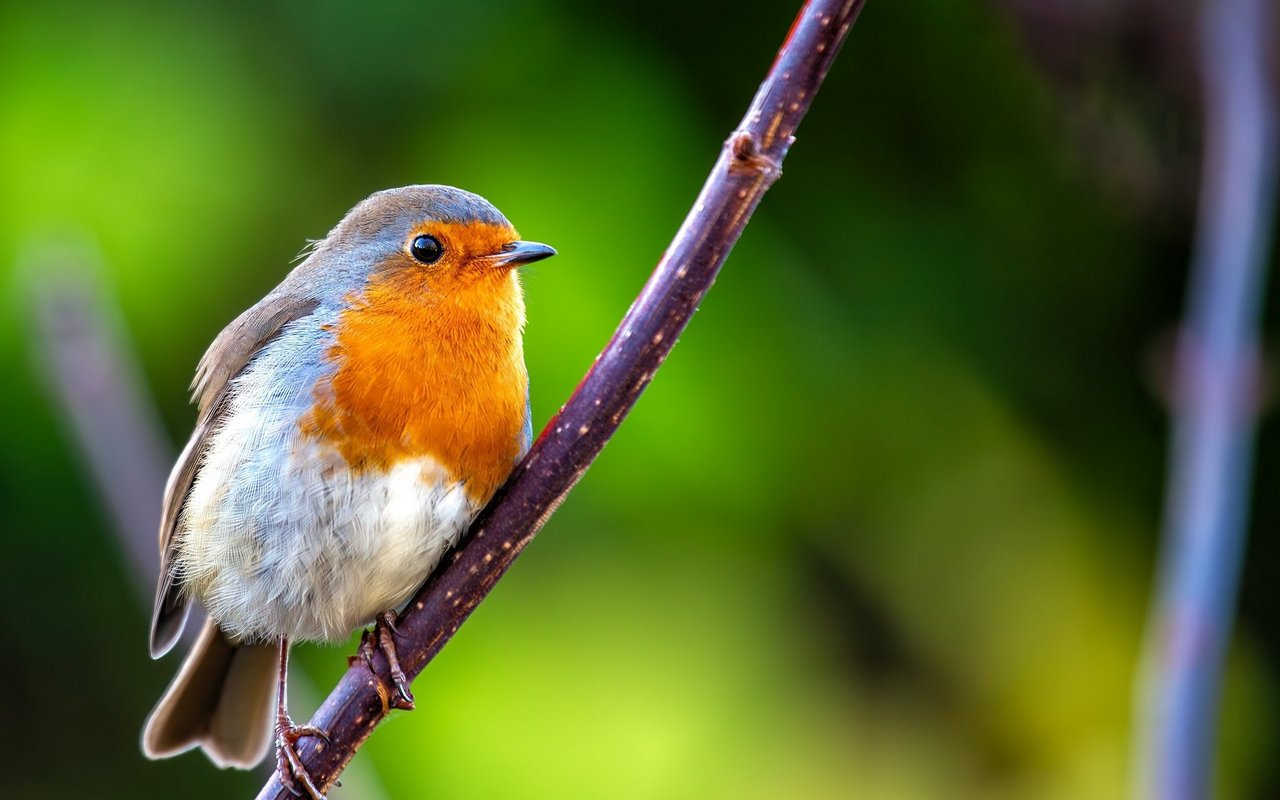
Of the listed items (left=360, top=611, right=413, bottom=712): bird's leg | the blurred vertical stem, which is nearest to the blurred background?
the blurred vertical stem

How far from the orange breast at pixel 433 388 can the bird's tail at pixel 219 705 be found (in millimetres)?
746

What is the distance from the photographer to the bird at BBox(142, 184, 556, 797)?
2.35 metres

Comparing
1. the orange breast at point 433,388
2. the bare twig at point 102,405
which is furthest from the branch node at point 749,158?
the bare twig at point 102,405

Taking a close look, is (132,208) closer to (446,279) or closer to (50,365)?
(50,365)

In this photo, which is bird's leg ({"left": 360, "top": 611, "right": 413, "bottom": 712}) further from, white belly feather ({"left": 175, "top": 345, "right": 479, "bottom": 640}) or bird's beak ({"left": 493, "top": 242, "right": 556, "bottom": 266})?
bird's beak ({"left": 493, "top": 242, "right": 556, "bottom": 266})

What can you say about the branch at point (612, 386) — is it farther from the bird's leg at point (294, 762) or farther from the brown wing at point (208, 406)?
the brown wing at point (208, 406)

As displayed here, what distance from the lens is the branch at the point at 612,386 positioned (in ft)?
5.42

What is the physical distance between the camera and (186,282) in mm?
3600

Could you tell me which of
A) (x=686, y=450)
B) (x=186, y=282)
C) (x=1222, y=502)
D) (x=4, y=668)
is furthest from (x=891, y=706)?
(x=4, y=668)

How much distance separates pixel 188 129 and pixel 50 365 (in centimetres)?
79

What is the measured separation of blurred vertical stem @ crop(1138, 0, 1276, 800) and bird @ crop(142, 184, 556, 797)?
47.4 inches

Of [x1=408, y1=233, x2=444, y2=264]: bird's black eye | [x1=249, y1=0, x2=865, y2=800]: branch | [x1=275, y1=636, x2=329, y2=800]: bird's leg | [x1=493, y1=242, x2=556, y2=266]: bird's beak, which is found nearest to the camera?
[x1=249, y1=0, x2=865, y2=800]: branch

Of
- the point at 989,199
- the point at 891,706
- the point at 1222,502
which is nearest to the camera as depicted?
the point at 1222,502

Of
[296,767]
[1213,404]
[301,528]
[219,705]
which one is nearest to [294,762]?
[296,767]
